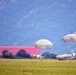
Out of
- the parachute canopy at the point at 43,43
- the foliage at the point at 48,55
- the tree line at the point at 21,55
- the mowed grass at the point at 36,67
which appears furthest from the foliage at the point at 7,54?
the foliage at the point at 48,55

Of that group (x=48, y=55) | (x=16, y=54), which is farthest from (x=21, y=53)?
(x=48, y=55)

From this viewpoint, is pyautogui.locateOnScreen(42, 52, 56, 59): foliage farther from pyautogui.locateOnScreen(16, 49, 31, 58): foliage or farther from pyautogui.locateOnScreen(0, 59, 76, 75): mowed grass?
pyautogui.locateOnScreen(16, 49, 31, 58): foliage

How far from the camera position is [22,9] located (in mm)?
9484

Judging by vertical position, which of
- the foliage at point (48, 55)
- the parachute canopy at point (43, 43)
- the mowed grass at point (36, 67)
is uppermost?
the parachute canopy at point (43, 43)

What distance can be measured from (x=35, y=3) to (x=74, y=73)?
3131mm

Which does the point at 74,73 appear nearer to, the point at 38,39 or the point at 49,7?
the point at 38,39

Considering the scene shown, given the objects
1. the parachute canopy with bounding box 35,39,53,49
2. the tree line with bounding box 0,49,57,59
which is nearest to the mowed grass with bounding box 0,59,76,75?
the tree line with bounding box 0,49,57,59

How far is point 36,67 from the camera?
360 inches

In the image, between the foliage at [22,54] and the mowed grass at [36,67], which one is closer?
the mowed grass at [36,67]

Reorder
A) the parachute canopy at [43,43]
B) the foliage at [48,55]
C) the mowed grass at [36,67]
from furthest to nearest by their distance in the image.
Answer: the foliage at [48,55] → the parachute canopy at [43,43] → the mowed grass at [36,67]

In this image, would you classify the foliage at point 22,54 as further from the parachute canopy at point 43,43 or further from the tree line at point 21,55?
the parachute canopy at point 43,43

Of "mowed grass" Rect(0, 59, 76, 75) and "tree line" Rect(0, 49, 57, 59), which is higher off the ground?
"tree line" Rect(0, 49, 57, 59)

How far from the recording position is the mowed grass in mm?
8508

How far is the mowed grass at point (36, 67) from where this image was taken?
8.51 m
